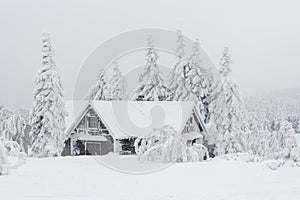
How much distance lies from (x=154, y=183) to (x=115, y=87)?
43.3 meters

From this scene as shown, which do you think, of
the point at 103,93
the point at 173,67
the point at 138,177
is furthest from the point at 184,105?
the point at 138,177

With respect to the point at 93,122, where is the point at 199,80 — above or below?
above

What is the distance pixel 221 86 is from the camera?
4244cm

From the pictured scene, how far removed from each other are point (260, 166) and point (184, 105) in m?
24.8

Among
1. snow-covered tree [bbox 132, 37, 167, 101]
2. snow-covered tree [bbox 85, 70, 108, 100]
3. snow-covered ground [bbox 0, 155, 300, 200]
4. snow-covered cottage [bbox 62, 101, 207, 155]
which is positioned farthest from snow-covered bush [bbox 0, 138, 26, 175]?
snow-covered tree [bbox 85, 70, 108, 100]

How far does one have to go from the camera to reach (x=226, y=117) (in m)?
42.0

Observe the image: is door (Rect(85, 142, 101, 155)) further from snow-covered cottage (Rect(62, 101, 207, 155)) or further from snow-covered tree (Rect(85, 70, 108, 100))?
snow-covered tree (Rect(85, 70, 108, 100))

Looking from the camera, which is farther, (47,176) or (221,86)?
(221,86)

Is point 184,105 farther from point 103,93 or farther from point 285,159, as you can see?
point 285,159

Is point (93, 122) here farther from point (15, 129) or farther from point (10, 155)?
point (10, 155)

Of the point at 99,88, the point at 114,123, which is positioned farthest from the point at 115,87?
the point at 114,123

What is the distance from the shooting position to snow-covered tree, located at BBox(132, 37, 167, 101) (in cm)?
4891

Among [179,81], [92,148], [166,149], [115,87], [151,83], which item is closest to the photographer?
[166,149]

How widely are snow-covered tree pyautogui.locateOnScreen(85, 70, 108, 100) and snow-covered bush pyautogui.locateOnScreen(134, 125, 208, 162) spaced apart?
3465 centimetres
